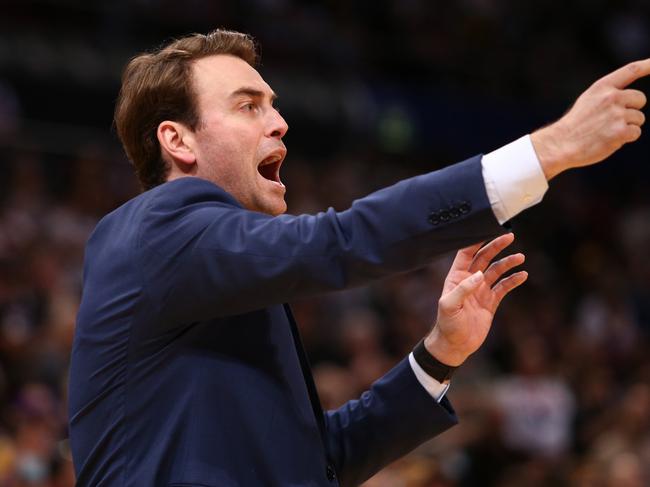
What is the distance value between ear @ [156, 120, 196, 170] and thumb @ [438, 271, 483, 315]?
0.76 metres

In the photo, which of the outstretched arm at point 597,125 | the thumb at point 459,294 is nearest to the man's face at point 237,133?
the thumb at point 459,294

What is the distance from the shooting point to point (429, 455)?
23.1 feet

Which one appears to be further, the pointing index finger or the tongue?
the tongue

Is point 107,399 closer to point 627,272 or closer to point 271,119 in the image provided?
point 271,119

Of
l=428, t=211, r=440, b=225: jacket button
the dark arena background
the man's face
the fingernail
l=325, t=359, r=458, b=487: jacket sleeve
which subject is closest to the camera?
l=428, t=211, r=440, b=225: jacket button

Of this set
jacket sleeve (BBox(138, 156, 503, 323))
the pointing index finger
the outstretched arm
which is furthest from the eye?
the pointing index finger

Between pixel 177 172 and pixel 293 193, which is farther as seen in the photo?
pixel 293 193

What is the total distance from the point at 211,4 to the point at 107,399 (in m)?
8.84

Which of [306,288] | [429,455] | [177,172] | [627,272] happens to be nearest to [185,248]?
[306,288]

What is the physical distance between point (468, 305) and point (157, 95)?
1.02 meters

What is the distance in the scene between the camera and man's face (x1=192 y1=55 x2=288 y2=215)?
299 cm

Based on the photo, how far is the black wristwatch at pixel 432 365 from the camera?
10.5 ft

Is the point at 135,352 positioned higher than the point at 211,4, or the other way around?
the point at 211,4

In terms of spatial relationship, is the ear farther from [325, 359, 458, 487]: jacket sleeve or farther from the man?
[325, 359, 458, 487]: jacket sleeve
